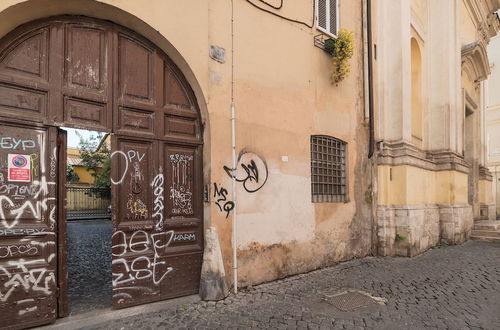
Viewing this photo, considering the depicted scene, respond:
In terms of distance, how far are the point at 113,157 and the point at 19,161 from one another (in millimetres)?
1014

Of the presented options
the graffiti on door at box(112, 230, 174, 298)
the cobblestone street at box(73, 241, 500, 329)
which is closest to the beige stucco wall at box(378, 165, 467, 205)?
the cobblestone street at box(73, 241, 500, 329)

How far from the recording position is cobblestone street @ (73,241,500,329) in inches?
150

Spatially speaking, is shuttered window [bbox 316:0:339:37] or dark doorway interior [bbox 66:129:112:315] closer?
dark doorway interior [bbox 66:129:112:315]

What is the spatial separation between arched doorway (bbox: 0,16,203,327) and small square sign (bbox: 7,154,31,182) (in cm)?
1

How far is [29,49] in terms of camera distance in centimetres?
366

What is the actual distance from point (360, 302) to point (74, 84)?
193 inches

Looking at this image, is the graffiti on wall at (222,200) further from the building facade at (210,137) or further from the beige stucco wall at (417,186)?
the beige stucco wall at (417,186)

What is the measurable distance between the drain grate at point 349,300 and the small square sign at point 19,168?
14.0ft

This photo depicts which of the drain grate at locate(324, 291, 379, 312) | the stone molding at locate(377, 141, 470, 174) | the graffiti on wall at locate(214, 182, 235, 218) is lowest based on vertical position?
the drain grate at locate(324, 291, 379, 312)

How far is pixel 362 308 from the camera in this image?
14.3ft

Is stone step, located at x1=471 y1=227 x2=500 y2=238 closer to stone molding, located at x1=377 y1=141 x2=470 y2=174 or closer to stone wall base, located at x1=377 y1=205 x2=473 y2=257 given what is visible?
stone molding, located at x1=377 y1=141 x2=470 y2=174

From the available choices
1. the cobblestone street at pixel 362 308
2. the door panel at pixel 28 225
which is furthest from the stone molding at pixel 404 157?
the door panel at pixel 28 225

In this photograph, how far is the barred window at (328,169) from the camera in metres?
6.72

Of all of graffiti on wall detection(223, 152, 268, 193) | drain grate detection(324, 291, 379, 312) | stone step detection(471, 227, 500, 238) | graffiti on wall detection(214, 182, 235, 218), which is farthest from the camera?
stone step detection(471, 227, 500, 238)
